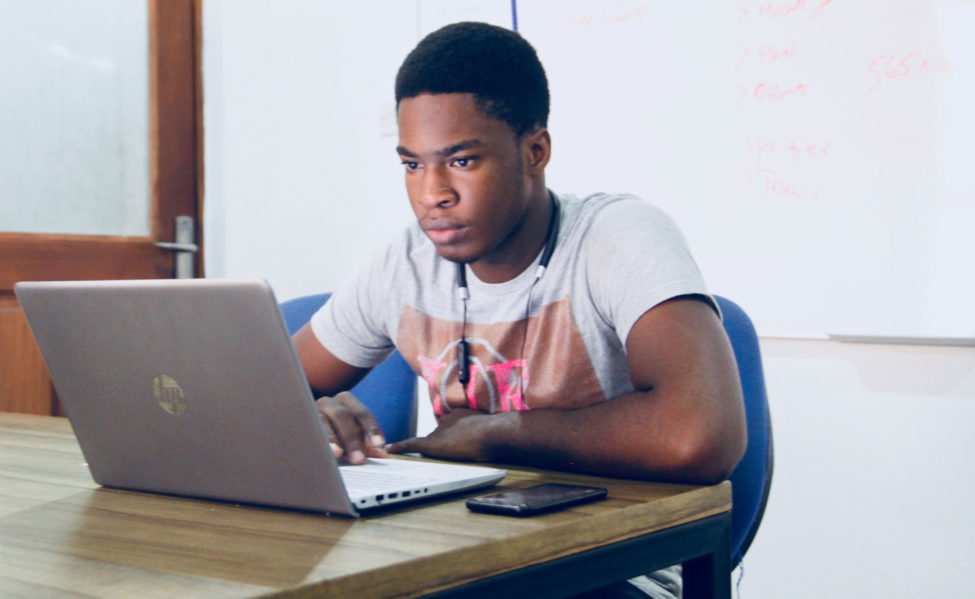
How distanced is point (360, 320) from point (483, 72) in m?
0.45

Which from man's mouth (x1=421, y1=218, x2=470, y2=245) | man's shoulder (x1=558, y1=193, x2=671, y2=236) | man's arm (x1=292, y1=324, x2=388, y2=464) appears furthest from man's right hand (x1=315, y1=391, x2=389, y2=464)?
man's shoulder (x1=558, y1=193, x2=671, y2=236)

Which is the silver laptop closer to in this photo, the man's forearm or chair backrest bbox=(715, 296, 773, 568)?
the man's forearm

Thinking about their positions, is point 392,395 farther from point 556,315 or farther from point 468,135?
point 468,135

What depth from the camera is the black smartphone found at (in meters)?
0.75

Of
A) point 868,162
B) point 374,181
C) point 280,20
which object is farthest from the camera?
point 280,20

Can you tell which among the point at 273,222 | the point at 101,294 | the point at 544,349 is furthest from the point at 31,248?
the point at 101,294

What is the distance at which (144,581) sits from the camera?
60 cm

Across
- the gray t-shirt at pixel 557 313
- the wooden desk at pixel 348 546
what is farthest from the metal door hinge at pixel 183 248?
the wooden desk at pixel 348 546

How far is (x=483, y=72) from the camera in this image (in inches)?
50.4

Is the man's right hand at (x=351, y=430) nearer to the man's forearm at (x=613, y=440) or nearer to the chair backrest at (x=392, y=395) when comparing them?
the man's forearm at (x=613, y=440)

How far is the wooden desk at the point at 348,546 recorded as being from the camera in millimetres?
602

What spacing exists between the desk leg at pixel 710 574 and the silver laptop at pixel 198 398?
194 mm

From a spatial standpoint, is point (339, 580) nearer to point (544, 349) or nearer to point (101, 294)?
point (101, 294)

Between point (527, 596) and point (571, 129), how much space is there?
165 centimetres
